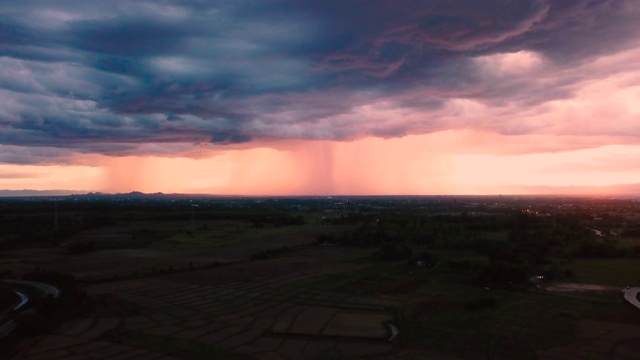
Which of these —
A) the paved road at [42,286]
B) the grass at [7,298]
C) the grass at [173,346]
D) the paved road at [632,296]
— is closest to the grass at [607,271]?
the paved road at [632,296]

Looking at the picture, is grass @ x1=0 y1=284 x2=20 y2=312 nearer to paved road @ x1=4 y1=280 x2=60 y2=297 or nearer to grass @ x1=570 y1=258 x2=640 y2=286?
paved road @ x1=4 y1=280 x2=60 y2=297

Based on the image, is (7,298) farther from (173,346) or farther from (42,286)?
(173,346)

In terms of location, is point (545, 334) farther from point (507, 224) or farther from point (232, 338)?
point (507, 224)

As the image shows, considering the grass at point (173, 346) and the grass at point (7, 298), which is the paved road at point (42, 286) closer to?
the grass at point (7, 298)

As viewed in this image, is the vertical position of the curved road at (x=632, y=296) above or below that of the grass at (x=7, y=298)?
below

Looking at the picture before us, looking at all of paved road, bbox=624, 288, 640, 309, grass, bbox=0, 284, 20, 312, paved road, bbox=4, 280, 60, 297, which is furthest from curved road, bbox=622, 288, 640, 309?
grass, bbox=0, 284, 20, 312

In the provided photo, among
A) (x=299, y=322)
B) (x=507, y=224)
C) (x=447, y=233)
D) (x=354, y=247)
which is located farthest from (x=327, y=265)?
(x=507, y=224)

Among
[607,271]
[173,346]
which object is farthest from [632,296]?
[173,346]
